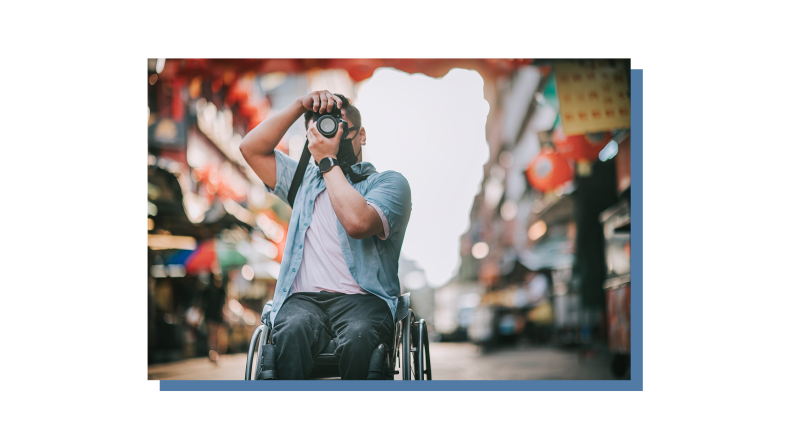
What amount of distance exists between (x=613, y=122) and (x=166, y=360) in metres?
3.33

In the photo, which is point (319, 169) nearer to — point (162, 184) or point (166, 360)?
point (162, 184)

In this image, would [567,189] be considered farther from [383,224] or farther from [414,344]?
[414,344]

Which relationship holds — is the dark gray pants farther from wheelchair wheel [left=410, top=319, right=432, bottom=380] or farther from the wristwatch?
the wristwatch

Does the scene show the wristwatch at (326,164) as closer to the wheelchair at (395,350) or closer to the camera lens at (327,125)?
the camera lens at (327,125)

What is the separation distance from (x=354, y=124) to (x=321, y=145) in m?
0.43

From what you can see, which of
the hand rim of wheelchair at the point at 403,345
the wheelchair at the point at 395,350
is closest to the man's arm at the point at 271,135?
the wheelchair at the point at 395,350

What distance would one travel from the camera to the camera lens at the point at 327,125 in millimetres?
3314

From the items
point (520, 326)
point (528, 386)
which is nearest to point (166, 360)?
point (528, 386)

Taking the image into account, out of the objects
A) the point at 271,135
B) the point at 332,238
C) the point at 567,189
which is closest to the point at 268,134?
the point at 271,135

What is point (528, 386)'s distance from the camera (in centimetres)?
374

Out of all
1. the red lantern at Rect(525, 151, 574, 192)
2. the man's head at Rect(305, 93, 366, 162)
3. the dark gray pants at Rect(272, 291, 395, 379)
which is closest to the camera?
the dark gray pants at Rect(272, 291, 395, 379)

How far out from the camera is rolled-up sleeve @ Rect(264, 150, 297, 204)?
345 centimetres

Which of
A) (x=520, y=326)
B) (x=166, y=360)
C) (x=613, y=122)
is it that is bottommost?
(x=520, y=326)

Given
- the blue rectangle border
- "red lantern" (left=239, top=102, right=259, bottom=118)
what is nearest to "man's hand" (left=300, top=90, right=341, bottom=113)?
"red lantern" (left=239, top=102, right=259, bottom=118)
